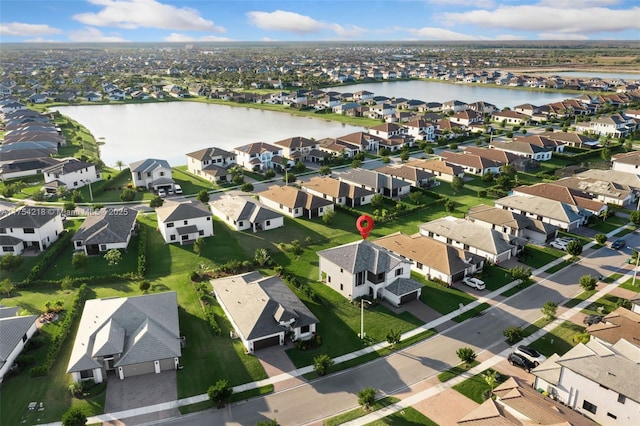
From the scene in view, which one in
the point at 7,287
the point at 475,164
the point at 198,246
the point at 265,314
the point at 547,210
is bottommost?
the point at 7,287

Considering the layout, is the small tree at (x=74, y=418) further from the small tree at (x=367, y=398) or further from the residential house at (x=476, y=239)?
the residential house at (x=476, y=239)

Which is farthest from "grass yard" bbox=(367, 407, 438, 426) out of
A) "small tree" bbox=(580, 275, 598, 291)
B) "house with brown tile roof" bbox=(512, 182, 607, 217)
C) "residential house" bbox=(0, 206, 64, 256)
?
"house with brown tile roof" bbox=(512, 182, 607, 217)

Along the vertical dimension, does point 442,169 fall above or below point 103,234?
above

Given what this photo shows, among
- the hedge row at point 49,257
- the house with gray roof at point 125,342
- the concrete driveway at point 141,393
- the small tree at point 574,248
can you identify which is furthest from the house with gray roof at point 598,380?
the hedge row at point 49,257

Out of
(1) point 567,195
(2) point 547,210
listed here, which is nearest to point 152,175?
(2) point 547,210

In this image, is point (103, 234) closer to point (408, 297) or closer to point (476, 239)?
point (408, 297)

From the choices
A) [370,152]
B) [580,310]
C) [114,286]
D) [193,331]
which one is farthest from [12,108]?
[580,310]

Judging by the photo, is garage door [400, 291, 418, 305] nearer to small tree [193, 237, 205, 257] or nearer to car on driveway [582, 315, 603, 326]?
car on driveway [582, 315, 603, 326]
